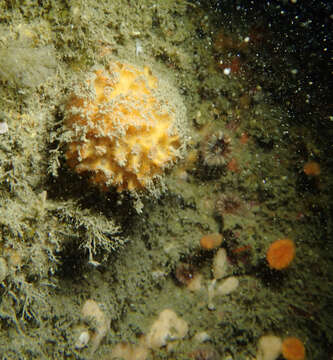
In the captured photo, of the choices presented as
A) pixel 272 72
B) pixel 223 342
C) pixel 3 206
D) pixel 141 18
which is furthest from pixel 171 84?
pixel 223 342

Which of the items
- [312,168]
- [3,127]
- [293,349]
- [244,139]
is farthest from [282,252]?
[3,127]

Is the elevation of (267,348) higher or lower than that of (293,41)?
lower

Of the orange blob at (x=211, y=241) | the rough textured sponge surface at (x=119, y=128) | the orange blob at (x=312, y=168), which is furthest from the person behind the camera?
the orange blob at (x=211, y=241)

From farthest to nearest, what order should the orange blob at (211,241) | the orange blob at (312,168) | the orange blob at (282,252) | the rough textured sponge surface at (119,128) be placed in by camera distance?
the orange blob at (211,241), the orange blob at (282,252), the orange blob at (312,168), the rough textured sponge surface at (119,128)

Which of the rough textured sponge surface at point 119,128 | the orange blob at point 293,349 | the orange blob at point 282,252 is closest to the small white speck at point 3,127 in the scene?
the rough textured sponge surface at point 119,128

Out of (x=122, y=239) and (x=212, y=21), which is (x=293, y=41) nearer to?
(x=212, y=21)

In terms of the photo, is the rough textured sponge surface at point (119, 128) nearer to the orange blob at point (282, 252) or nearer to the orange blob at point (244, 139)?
the orange blob at point (244, 139)
